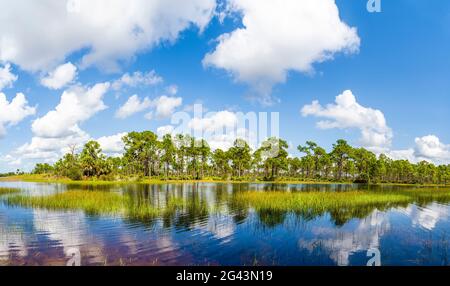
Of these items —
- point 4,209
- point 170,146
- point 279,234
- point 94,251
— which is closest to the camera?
point 94,251

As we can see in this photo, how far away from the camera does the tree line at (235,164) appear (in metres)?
98.1

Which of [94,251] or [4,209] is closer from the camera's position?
[94,251]

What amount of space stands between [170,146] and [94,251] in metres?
93.1

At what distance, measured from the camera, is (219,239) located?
16344 millimetres

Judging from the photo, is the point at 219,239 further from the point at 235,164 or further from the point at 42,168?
the point at 42,168

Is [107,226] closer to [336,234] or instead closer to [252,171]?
[336,234]

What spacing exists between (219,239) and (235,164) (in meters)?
100

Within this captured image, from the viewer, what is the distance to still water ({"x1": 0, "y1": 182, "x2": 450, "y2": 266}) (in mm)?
13273

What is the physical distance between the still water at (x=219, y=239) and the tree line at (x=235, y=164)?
7366 cm

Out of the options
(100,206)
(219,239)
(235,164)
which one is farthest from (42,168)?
(219,239)

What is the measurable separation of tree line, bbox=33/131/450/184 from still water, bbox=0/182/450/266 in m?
73.7

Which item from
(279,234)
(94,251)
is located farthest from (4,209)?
(279,234)

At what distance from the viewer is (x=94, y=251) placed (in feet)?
45.4

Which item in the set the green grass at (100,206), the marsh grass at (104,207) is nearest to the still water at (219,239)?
the marsh grass at (104,207)
